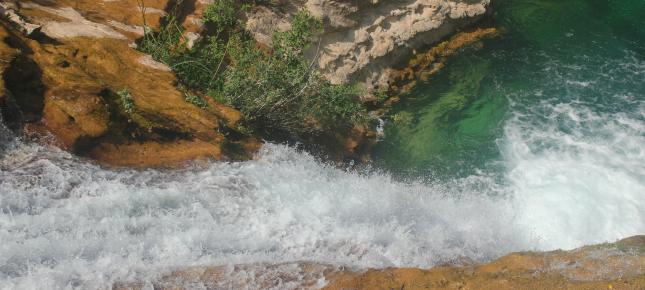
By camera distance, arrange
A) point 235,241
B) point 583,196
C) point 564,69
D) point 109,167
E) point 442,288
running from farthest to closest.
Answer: point 564,69, point 583,196, point 109,167, point 235,241, point 442,288

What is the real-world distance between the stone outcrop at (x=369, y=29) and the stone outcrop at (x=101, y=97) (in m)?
2.22

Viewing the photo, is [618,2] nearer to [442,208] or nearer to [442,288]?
[442,208]

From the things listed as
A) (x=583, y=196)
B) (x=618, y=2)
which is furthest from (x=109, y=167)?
(x=618, y=2)

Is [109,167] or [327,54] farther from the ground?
[327,54]

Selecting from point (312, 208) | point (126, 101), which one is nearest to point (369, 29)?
point (312, 208)

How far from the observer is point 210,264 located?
491cm

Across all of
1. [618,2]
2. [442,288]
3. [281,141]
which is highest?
[618,2]

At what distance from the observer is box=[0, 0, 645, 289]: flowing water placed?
4.87 m

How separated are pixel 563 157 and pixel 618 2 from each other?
527 centimetres

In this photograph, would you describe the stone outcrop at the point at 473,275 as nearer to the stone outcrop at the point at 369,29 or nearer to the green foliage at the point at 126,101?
the green foliage at the point at 126,101

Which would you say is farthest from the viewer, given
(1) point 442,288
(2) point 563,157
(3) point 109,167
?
(2) point 563,157

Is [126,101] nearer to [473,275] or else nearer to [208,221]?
[208,221]

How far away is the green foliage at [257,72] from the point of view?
24.5ft

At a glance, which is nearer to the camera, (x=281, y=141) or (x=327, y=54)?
(x=281, y=141)
